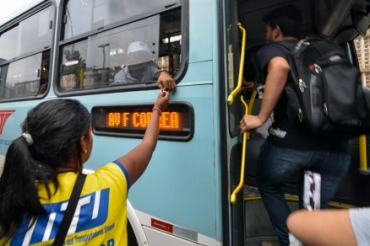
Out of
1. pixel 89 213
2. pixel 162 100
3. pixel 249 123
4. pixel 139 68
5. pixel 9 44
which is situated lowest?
pixel 89 213

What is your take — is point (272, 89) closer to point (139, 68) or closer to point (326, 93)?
point (326, 93)

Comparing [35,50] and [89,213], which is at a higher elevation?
[35,50]

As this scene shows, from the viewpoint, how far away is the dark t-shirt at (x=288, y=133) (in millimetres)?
1683

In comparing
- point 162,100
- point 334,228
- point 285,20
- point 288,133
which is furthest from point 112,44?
point 334,228

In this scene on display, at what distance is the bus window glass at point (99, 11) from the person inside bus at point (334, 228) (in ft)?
4.45

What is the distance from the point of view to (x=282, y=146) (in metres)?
1.73

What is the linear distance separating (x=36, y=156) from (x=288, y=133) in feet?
4.19

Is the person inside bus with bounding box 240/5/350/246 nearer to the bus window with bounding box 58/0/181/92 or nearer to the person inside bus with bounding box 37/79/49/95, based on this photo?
the bus window with bounding box 58/0/181/92

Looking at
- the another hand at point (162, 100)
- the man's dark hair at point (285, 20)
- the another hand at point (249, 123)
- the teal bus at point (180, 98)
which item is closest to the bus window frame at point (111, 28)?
the teal bus at point (180, 98)

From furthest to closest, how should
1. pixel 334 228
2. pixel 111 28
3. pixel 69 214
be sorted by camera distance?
pixel 111 28 → pixel 69 214 → pixel 334 228

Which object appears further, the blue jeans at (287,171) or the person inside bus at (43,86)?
the person inside bus at (43,86)

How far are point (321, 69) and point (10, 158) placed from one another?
4.75 ft

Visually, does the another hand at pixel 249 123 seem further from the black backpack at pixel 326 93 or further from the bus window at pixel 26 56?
the bus window at pixel 26 56

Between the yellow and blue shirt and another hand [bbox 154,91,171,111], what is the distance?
0.50 metres
